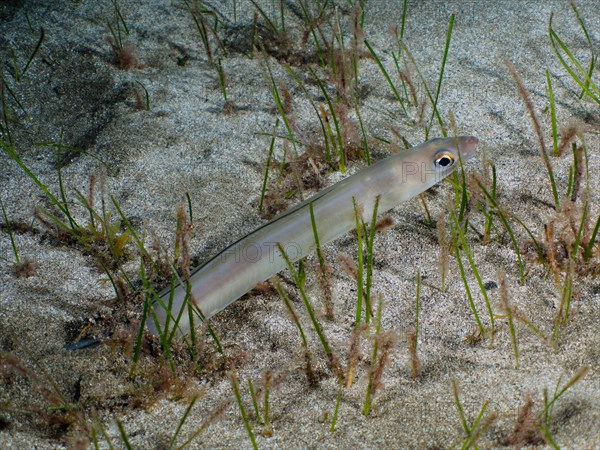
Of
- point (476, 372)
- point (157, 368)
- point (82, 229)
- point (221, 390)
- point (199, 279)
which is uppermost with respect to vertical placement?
point (82, 229)

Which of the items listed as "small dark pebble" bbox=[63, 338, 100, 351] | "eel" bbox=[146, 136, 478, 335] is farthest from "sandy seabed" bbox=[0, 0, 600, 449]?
"eel" bbox=[146, 136, 478, 335]

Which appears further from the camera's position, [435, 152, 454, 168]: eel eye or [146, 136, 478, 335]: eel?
[435, 152, 454, 168]: eel eye

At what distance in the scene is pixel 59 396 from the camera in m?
2.53

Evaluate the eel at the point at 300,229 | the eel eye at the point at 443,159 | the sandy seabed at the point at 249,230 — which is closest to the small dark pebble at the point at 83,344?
the sandy seabed at the point at 249,230

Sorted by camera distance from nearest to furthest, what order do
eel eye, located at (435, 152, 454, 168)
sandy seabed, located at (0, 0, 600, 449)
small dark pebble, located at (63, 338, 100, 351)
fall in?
1. sandy seabed, located at (0, 0, 600, 449)
2. small dark pebble, located at (63, 338, 100, 351)
3. eel eye, located at (435, 152, 454, 168)

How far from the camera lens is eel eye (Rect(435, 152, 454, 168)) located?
3246 millimetres

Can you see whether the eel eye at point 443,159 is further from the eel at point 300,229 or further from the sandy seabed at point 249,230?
the sandy seabed at point 249,230

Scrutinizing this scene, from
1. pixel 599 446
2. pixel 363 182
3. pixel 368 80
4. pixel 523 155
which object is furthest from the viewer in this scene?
pixel 368 80

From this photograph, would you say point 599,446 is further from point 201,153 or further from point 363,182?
point 201,153

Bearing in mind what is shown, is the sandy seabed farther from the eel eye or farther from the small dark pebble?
the eel eye

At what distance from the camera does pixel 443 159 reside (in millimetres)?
3256

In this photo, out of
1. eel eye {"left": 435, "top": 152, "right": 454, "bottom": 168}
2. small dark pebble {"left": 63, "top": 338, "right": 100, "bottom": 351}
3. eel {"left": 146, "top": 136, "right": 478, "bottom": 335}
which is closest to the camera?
small dark pebble {"left": 63, "top": 338, "right": 100, "bottom": 351}

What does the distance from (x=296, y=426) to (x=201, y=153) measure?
2121mm

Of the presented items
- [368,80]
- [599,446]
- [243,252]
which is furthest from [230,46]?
[599,446]
